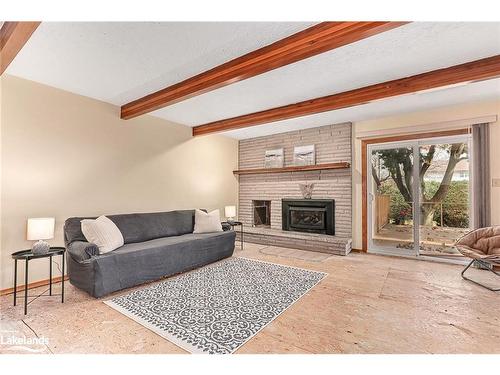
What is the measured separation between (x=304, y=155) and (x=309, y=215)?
133cm

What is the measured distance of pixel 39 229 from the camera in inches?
105

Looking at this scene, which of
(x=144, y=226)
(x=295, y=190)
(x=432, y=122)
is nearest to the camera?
(x=144, y=226)

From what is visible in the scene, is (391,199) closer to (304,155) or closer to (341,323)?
(304,155)

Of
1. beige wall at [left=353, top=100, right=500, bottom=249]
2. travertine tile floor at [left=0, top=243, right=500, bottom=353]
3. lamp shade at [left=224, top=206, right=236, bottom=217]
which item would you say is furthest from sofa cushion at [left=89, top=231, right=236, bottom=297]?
beige wall at [left=353, top=100, right=500, bottom=249]

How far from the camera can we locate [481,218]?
3656 mm

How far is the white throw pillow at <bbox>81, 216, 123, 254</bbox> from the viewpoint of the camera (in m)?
2.89

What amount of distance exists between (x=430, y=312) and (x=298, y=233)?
10.1 feet

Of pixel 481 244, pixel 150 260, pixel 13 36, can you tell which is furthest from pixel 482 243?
pixel 13 36

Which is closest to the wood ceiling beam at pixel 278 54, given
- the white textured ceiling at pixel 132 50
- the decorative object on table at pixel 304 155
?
the white textured ceiling at pixel 132 50

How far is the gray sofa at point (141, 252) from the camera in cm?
268

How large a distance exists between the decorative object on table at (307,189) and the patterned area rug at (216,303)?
6.86 ft

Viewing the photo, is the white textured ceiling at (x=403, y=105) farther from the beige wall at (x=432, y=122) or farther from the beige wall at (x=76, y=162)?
the beige wall at (x=76, y=162)
